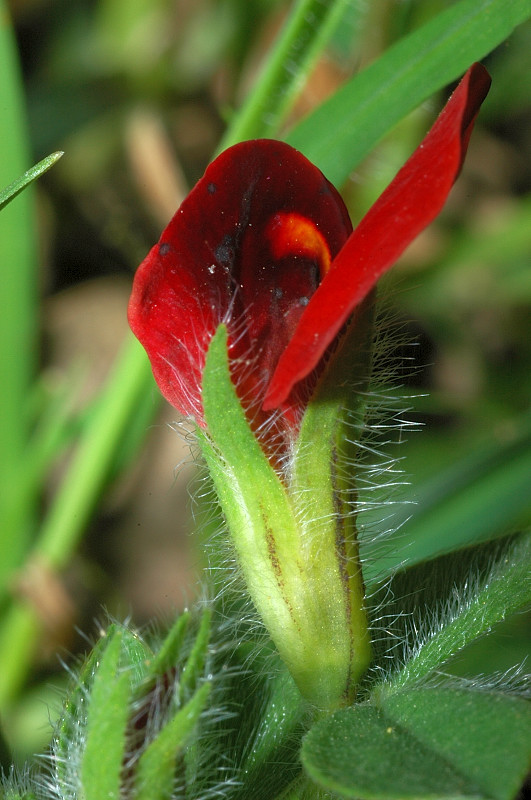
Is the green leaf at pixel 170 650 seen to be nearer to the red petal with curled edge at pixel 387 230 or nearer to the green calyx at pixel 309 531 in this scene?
the green calyx at pixel 309 531

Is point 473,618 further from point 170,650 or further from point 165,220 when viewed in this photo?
point 165,220

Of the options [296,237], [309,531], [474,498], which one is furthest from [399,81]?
[474,498]

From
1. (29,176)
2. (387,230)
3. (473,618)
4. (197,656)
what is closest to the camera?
(387,230)

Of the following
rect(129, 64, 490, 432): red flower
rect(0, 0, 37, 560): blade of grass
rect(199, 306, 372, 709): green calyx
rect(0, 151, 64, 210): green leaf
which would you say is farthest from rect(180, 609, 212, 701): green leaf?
rect(0, 0, 37, 560): blade of grass

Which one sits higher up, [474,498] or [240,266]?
[240,266]

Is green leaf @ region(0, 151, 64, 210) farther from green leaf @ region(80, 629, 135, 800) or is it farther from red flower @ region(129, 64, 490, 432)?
green leaf @ region(80, 629, 135, 800)

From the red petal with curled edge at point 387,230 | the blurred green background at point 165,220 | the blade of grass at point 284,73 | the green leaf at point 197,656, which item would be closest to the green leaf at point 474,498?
the blurred green background at point 165,220

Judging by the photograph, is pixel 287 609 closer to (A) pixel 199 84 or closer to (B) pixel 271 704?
(B) pixel 271 704
